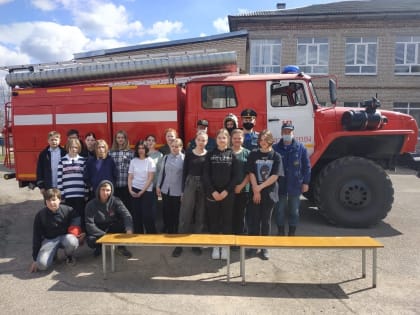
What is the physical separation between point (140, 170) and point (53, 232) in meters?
1.36

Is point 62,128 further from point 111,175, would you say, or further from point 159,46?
point 159,46

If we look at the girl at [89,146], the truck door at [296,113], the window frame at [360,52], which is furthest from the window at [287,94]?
the window frame at [360,52]

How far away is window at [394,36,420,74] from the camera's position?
18.5m

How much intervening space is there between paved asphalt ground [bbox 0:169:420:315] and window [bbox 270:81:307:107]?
252 centimetres

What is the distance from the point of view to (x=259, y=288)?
3.66 metres

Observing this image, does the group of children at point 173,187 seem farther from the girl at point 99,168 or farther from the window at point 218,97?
the window at point 218,97

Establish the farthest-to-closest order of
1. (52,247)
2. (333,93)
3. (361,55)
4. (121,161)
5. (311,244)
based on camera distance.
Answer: (361,55), (333,93), (121,161), (52,247), (311,244)

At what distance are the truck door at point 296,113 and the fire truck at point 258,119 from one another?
0.7 inches

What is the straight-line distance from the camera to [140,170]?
4.76 m

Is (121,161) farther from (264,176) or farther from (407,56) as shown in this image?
(407,56)

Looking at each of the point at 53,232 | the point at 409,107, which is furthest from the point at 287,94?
the point at 409,107

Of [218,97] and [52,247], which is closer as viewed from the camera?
[52,247]

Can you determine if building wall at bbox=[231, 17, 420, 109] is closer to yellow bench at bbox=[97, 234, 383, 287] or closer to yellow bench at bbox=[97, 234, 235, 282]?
yellow bench at bbox=[97, 234, 383, 287]

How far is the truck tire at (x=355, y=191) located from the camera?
561 centimetres
